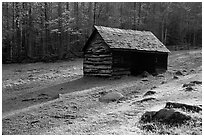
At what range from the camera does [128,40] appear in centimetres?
2142

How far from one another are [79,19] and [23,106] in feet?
98.5

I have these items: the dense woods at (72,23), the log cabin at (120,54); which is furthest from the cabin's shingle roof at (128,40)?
the dense woods at (72,23)

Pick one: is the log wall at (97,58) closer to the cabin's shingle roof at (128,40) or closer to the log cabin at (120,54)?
the log cabin at (120,54)

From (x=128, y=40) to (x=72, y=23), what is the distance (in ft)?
67.6

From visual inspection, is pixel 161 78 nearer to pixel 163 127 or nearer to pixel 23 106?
pixel 23 106

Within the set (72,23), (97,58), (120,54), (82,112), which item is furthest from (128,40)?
(72,23)

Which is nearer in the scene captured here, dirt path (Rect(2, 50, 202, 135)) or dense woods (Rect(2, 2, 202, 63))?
dirt path (Rect(2, 50, 202, 135))

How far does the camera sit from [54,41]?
140 ft

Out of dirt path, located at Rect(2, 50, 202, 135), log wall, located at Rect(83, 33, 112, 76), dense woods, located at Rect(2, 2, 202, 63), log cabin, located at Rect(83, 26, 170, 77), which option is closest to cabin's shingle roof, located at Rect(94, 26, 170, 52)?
log cabin, located at Rect(83, 26, 170, 77)

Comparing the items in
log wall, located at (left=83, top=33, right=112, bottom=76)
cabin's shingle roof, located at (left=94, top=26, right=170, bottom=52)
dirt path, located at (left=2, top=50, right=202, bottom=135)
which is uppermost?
cabin's shingle roof, located at (left=94, top=26, right=170, bottom=52)

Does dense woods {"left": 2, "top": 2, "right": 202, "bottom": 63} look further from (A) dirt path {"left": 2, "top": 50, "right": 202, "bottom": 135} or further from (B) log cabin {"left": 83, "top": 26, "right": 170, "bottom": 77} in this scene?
(A) dirt path {"left": 2, "top": 50, "right": 202, "bottom": 135}

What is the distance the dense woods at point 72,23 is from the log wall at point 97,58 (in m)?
16.2

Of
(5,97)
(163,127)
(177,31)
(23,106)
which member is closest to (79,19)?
(177,31)

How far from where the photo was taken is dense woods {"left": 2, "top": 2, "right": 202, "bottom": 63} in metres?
39.2
